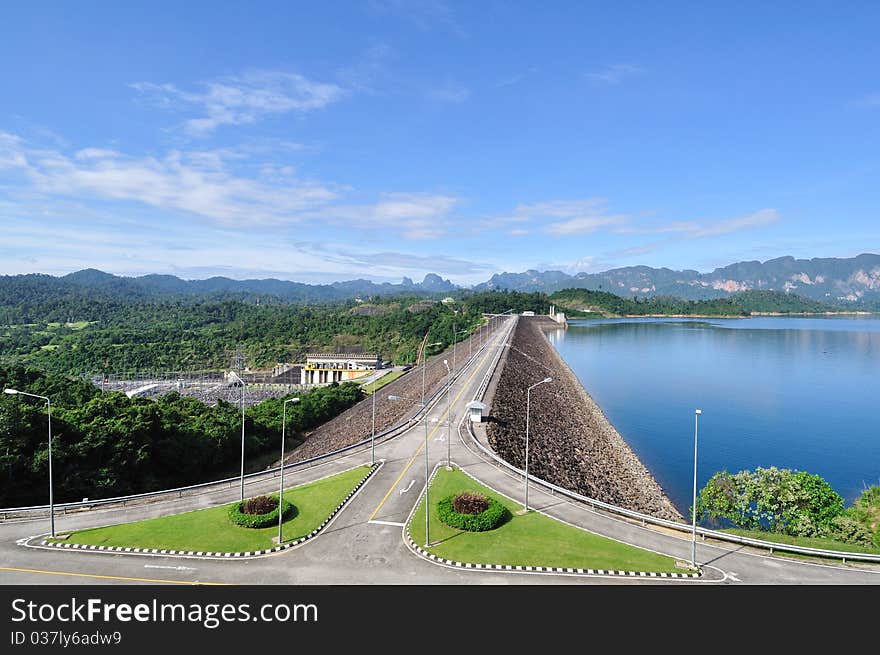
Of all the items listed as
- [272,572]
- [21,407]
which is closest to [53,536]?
[272,572]

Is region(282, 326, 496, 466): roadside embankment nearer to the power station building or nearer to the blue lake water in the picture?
the blue lake water

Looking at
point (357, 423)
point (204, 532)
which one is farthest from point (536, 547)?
point (357, 423)

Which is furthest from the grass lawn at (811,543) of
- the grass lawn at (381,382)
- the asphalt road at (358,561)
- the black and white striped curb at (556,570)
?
the grass lawn at (381,382)

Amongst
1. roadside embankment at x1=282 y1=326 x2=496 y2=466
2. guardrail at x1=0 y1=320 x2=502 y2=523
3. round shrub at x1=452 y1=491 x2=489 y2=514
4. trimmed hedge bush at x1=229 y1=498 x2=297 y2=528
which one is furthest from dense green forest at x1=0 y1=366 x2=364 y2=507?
round shrub at x1=452 y1=491 x2=489 y2=514

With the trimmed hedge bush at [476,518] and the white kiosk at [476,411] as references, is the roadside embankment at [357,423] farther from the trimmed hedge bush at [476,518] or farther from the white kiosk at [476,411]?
the trimmed hedge bush at [476,518]
